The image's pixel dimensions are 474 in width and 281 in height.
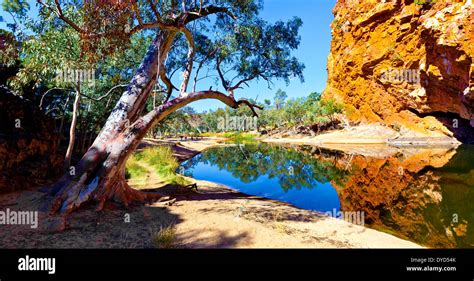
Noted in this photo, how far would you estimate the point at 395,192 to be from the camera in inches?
441

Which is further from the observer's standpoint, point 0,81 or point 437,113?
point 437,113

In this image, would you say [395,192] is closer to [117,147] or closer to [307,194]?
[307,194]

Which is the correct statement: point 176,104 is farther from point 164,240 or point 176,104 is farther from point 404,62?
point 404,62

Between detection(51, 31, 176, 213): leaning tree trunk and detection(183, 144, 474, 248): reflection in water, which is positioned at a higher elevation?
detection(51, 31, 176, 213): leaning tree trunk

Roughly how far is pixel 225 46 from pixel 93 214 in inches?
299
